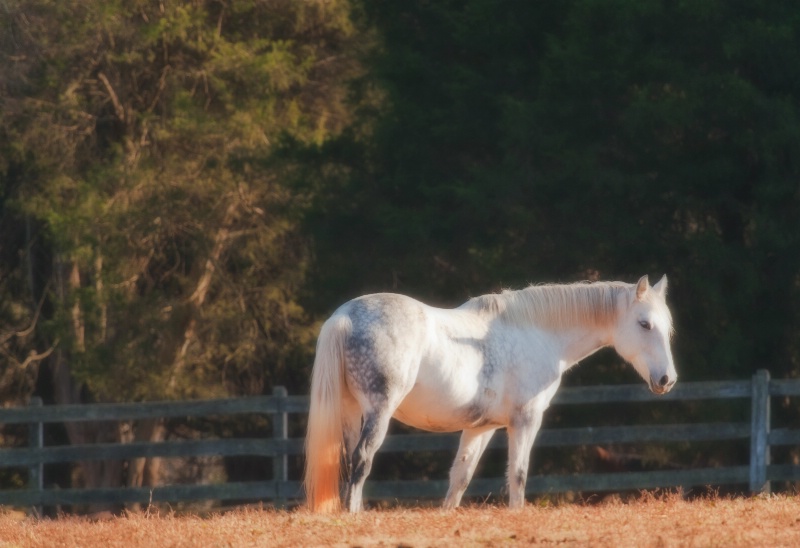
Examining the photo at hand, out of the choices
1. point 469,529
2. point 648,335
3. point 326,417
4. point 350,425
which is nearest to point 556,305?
point 648,335

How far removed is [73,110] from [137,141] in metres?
1.23

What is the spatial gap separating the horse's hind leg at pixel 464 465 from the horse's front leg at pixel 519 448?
24cm

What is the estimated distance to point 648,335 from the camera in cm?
796

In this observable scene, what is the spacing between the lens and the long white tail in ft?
23.6

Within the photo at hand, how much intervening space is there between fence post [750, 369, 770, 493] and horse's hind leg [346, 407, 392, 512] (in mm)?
4943

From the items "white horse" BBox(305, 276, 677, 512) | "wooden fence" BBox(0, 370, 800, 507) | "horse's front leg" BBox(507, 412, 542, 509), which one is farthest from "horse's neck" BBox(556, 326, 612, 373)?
"wooden fence" BBox(0, 370, 800, 507)

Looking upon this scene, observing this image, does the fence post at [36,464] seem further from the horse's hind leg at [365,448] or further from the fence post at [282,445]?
the horse's hind leg at [365,448]

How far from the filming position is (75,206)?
18109mm

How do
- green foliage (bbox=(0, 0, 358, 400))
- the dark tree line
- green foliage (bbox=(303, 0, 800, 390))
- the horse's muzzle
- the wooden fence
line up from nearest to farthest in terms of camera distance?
Result: the horse's muzzle → the wooden fence → green foliage (bbox=(303, 0, 800, 390)) → the dark tree line → green foliage (bbox=(0, 0, 358, 400))

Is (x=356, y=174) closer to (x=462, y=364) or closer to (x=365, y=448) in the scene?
(x=462, y=364)

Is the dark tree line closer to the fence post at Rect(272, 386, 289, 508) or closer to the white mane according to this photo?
the fence post at Rect(272, 386, 289, 508)

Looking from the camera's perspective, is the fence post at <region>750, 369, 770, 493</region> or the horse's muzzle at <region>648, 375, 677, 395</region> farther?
the fence post at <region>750, 369, 770, 493</region>

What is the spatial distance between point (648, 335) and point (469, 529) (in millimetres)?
2412

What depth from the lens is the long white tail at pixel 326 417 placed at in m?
7.20
